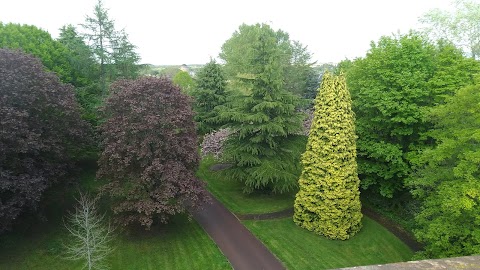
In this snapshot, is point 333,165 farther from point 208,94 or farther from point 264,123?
point 208,94

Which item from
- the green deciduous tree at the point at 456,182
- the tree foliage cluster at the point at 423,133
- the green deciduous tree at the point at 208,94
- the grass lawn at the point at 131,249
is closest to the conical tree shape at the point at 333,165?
the tree foliage cluster at the point at 423,133

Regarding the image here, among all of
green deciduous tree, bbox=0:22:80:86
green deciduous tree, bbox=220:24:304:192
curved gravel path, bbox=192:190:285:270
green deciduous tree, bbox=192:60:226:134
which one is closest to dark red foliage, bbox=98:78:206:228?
curved gravel path, bbox=192:190:285:270

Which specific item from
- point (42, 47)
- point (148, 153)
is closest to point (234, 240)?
point (148, 153)

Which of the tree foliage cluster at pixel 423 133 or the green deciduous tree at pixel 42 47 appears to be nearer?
the tree foliage cluster at pixel 423 133

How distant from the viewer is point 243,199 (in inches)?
829

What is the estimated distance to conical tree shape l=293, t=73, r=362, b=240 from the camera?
53.3ft

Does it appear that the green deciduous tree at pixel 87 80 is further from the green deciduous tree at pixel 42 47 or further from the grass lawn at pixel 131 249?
the grass lawn at pixel 131 249

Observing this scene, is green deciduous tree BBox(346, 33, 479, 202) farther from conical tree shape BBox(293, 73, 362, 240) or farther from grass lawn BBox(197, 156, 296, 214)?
grass lawn BBox(197, 156, 296, 214)

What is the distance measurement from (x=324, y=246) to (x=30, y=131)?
15.0m

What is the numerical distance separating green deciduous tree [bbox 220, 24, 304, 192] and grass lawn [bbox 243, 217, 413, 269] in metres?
2.71

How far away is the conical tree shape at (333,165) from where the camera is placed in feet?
53.3

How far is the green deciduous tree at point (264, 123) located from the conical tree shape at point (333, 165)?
2.52 m

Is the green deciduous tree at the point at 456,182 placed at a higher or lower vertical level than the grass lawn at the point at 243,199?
higher

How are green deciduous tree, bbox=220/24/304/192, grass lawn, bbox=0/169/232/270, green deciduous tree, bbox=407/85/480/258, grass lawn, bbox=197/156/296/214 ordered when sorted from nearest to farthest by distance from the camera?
1. green deciduous tree, bbox=407/85/480/258
2. grass lawn, bbox=0/169/232/270
3. green deciduous tree, bbox=220/24/304/192
4. grass lawn, bbox=197/156/296/214
